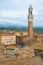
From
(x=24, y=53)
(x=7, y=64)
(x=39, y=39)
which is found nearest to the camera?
(x=7, y=64)

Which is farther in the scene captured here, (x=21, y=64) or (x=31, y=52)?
(x=31, y=52)

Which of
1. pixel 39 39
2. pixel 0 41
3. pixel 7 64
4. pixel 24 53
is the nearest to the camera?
pixel 7 64

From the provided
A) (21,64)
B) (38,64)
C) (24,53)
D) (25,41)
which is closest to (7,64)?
(21,64)

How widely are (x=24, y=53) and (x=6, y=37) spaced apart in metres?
8.62

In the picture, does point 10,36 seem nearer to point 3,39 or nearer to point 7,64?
point 3,39

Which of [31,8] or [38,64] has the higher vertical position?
[31,8]

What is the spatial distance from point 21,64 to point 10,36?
10.8 m

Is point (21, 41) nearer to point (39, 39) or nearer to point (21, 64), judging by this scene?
point (39, 39)

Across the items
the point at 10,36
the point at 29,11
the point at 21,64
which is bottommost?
the point at 21,64

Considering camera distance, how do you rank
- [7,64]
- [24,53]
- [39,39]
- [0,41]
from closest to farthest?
1. [7,64]
2. [24,53]
3. [0,41]
4. [39,39]

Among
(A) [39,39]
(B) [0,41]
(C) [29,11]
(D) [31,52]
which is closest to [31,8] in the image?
(C) [29,11]

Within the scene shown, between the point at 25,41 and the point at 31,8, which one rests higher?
the point at 31,8

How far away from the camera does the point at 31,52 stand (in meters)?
9.54

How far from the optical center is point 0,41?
16953 millimetres
